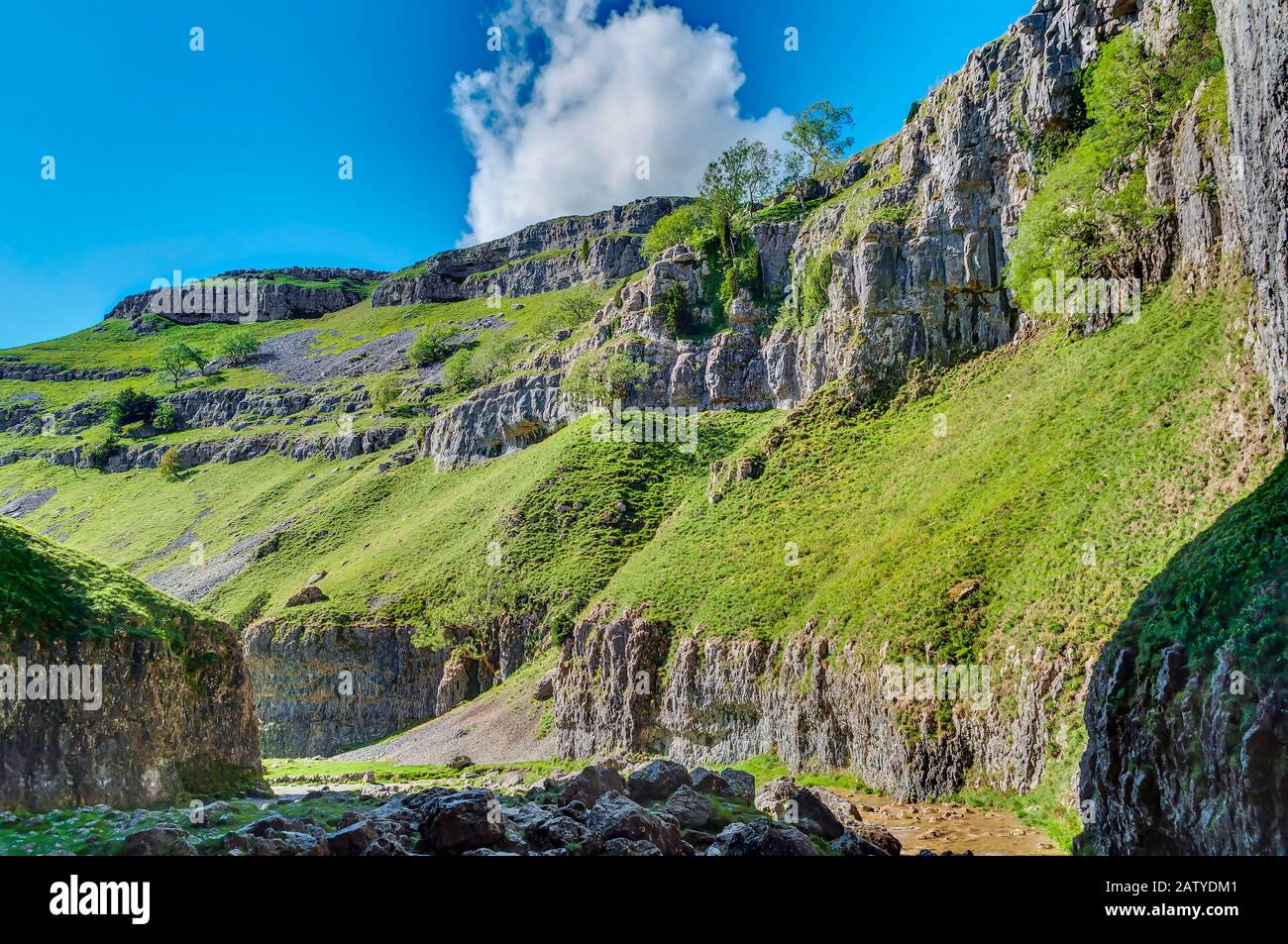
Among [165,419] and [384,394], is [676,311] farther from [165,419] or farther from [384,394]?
[165,419]

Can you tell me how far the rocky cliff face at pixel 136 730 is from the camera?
20.5 meters

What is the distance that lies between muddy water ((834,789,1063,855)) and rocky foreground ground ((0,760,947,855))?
144 inches

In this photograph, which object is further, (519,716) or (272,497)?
(272,497)

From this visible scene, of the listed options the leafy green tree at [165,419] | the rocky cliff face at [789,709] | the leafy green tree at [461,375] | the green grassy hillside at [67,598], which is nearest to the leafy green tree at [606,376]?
the rocky cliff face at [789,709]

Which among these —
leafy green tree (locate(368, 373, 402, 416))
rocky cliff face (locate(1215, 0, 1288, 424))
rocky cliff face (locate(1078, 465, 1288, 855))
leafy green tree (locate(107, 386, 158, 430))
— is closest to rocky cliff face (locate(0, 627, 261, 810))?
rocky cliff face (locate(1078, 465, 1288, 855))

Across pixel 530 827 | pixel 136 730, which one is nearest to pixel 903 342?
pixel 530 827

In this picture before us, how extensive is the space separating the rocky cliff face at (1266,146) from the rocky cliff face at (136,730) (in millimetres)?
33779

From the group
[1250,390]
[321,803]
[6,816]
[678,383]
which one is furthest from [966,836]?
[678,383]

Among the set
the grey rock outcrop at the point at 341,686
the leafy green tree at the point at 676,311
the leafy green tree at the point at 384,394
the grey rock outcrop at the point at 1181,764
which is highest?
the leafy green tree at the point at 384,394

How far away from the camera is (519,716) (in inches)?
2537

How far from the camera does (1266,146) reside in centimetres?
2016

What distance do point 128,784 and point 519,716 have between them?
43.4m

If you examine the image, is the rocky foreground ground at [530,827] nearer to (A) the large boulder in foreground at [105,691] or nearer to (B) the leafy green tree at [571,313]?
(A) the large boulder in foreground at [105,691]
